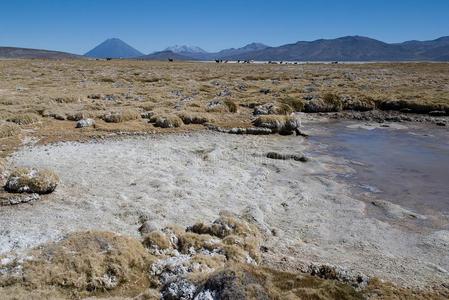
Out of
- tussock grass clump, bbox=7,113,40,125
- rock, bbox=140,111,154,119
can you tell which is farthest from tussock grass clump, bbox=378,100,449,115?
tussock grass clump, bbox=7,113,40,125

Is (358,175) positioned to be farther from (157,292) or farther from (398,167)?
(157,292)

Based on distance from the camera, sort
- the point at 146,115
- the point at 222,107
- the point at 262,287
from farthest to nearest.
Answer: the point at 222,107 < the point at 146,115 < the point at 262,287

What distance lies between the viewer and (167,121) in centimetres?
2684

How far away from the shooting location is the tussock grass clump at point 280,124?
27547 millimetres

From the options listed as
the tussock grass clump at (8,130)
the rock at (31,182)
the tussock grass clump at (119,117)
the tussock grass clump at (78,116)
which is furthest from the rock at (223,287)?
the tussock grass clump at (78,116)

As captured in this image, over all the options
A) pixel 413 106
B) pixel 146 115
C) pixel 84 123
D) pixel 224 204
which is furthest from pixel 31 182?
pixel 413 106

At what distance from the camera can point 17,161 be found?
18.4 metres

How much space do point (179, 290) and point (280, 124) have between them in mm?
19652

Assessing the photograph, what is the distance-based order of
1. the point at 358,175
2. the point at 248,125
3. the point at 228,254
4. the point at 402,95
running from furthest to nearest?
the point at 402,95 → the point at 248,125 → the point at 358,175 → the point at 228,254

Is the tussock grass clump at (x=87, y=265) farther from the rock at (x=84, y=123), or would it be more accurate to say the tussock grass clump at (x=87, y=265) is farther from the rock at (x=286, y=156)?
the rock at (x=84, y=123)

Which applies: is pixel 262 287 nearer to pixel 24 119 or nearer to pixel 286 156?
pixel 286 156

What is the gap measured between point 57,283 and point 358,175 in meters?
13.9

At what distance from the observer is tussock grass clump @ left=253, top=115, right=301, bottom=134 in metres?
27.5

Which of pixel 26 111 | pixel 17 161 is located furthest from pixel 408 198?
pixel 26 111
